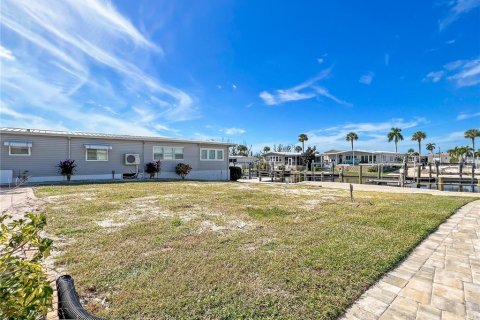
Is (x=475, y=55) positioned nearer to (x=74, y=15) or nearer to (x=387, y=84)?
(x=387, y=84)

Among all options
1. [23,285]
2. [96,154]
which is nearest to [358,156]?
[96,154]

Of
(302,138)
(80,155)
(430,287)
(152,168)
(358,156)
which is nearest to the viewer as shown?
(430,287)

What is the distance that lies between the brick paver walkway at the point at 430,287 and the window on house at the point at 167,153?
16944mm

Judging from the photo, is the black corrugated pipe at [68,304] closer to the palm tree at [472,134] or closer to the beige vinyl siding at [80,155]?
the beige vinyl siding at [80,155]

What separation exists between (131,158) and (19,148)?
5887mm

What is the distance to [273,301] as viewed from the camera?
2373 mm

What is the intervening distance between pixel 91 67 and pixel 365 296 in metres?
14.8

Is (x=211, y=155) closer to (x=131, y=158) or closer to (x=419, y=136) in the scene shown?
(x=131, y=158)

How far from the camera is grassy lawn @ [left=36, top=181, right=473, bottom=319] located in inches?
91.8

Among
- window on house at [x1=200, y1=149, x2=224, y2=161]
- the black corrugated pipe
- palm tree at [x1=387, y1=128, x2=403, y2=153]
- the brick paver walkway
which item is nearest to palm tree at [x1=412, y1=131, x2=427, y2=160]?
palm tree at [x1=387, y1=128, x2=403, y2=153]

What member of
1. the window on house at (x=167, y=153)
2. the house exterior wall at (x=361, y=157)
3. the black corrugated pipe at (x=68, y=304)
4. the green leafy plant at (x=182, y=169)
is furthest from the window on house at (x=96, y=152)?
the house exterior wall at (x=361, y=157)

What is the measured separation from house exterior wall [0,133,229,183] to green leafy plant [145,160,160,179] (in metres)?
0.37

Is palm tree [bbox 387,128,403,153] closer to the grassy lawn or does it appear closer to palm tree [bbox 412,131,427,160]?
palm tree [bbox 412,131,427,160]

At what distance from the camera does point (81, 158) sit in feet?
48.8
